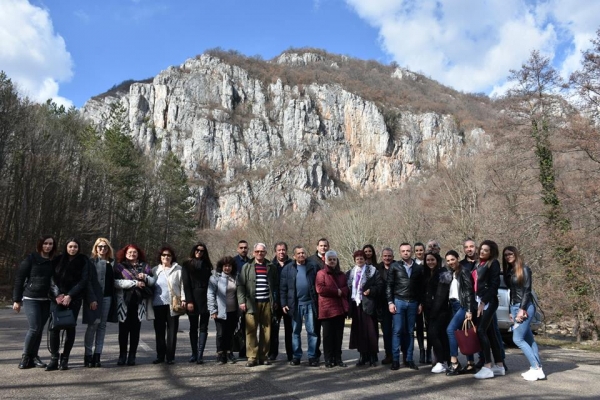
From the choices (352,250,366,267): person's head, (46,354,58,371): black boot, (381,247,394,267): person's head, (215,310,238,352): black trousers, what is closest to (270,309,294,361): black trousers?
(215,310,238,352): black trousers

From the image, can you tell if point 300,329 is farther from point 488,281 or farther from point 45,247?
point 45,247

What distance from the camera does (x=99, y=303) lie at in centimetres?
702

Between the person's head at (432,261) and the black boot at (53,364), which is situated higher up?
the person's head at (432,261)

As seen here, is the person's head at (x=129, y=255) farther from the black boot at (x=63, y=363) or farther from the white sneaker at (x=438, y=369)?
the white sneaker at (x=438, y=369)

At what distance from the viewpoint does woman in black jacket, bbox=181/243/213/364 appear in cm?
750

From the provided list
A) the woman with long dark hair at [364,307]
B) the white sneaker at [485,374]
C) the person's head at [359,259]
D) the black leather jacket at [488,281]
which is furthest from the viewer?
the person's head at [359,259]

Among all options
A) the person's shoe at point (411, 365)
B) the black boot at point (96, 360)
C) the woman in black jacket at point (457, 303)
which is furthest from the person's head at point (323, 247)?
the black boot at point (96, 360)

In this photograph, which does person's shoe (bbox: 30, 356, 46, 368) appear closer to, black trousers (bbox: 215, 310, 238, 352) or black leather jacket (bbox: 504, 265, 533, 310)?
black trousers (bbox: 215, 310, 238, 352)

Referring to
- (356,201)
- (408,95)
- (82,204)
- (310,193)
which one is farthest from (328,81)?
(82,204)

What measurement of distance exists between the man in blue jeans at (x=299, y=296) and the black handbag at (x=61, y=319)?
303cm

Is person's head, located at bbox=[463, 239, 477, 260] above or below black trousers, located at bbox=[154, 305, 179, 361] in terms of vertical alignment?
above

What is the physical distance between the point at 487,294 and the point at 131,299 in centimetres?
507

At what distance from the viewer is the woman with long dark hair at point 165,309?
7332 mm

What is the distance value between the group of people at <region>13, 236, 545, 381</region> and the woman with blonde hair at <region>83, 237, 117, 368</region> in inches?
0.6
